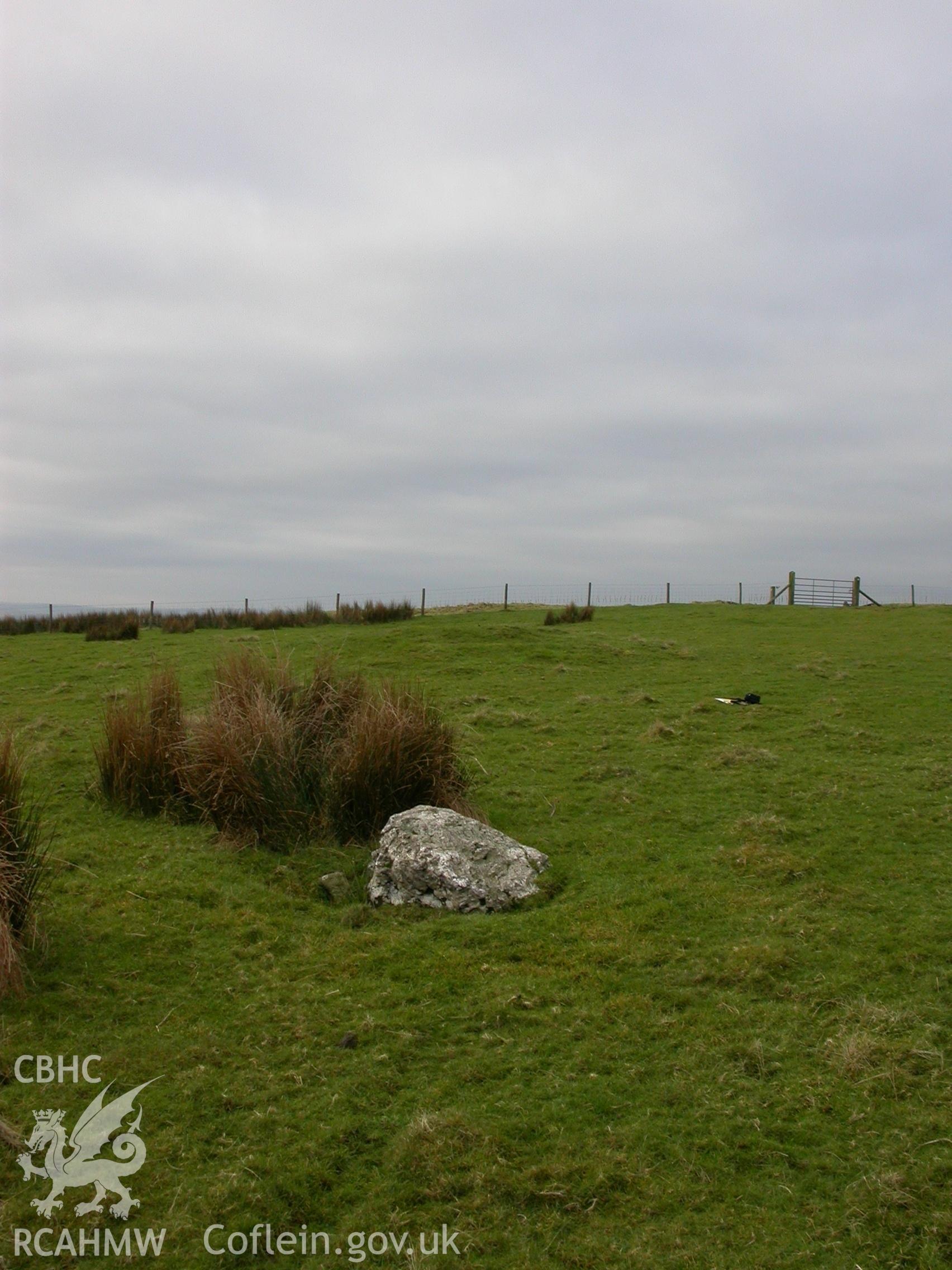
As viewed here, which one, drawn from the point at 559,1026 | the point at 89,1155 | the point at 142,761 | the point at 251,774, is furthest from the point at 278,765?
the point at 89,1155

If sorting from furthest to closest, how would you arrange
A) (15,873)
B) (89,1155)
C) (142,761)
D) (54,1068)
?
(142,761) → (15,873) → (54,1068) → (89,1155)

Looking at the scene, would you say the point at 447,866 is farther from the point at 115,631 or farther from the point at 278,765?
the point at 115,631

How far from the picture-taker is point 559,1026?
6273 mm

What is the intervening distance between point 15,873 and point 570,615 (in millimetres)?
27910

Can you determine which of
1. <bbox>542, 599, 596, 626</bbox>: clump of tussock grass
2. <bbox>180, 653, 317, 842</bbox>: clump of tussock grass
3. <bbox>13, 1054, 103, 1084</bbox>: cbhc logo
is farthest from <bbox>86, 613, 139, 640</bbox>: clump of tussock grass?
<bbox>13, 1054, 103, 1084</bbox>: cbhc logo

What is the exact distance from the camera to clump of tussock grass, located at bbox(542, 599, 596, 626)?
32656 millimetres

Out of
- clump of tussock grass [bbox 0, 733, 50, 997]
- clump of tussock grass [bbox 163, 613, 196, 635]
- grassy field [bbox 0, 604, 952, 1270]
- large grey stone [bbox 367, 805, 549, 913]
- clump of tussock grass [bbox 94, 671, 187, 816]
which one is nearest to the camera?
grassy field [bbox 0, 604, 952, 1270]

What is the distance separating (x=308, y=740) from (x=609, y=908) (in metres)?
4.29

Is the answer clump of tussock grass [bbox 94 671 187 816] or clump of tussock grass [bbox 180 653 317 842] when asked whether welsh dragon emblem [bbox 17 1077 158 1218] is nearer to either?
clump of tussock grass [bbox 180 653 317 842]

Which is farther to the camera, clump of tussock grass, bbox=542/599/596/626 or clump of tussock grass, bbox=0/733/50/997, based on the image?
clump of tussock grass, bbox=542/599/596/626

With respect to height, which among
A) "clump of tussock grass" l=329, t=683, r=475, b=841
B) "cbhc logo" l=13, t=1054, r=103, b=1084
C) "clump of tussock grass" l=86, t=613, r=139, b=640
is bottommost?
"cbhc logo" l=13, t=1054, r=103, b=1084

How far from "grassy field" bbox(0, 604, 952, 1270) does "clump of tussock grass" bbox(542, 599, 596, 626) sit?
780 inches

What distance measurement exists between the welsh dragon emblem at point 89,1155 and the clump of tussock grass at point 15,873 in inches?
52.7

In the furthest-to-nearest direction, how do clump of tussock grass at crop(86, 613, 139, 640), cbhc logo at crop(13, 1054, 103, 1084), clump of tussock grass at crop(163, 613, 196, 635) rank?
clump of tussock grass at crop(163, 613, 196, 635)
clump of tussock grass at crop(86, 613, 139, 640)
cbhc logo at crop(13, 1054, 103, 1084)
